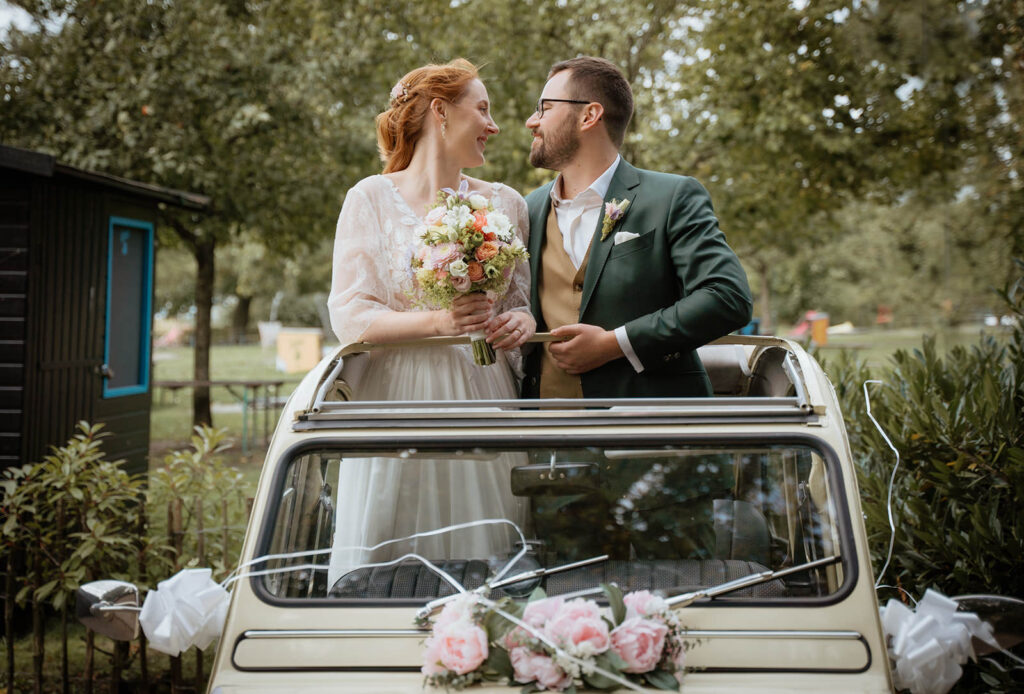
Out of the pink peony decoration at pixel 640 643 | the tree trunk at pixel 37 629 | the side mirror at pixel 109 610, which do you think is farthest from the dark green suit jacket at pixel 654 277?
the tree trunk at pixel 37 629

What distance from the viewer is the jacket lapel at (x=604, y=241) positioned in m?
3.23

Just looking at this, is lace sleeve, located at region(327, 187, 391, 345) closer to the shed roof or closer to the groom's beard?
the groom's beard

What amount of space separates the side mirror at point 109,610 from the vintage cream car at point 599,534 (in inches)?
12.7

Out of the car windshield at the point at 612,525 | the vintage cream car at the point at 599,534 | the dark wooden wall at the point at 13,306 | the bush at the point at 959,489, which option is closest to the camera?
the vintage cream car at the point at 599,534

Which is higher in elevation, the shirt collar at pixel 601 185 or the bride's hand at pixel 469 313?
the shirt collar at pixel 601 185

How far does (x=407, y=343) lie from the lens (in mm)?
3156

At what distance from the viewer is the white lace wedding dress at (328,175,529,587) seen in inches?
108

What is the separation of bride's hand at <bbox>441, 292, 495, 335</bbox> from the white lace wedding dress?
0.85 feet

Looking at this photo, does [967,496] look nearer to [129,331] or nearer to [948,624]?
[948,624]

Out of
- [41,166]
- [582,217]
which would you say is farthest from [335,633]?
[41,166]

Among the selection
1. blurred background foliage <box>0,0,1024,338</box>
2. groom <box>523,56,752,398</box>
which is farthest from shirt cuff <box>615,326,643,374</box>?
blurred background foliage <box>0,0,1024,338</box>

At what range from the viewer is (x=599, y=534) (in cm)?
252

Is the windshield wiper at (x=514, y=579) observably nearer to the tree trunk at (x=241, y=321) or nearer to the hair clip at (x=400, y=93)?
the hair clip at (x=400, y=93)

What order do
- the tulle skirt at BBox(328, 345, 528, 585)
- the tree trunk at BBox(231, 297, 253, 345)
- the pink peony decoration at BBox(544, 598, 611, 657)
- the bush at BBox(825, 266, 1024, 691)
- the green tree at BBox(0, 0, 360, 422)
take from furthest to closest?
the tree trunk at BBox(231, 297, 253, 345) < the green tree at BBox(0, 0, 360, 422) < the bush at BBox(825, 266, 1024, 691) < the tulle skirt at BBox(328, 345, 528, 585) < the pink peony decoration at BBox(544, 598, 611, 657)
